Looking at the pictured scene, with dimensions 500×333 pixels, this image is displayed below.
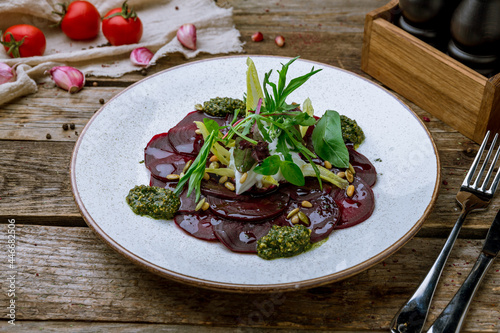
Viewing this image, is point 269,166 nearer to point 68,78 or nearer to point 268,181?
point 268,181

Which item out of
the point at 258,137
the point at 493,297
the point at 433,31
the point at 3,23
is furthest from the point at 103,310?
the point at 3,23

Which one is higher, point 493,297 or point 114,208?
point 114,208

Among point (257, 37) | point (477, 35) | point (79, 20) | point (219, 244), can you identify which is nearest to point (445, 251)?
point (219, 244)

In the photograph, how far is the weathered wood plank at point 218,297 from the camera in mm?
1920

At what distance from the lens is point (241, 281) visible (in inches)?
68.7

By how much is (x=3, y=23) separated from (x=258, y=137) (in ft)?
8.15

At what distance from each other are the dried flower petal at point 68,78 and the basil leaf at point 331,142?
1707mm

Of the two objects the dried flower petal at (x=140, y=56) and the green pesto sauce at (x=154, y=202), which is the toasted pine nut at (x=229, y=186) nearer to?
Result: the green pesto sauce at (x=154, y=202)

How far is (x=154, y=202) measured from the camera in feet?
6.88

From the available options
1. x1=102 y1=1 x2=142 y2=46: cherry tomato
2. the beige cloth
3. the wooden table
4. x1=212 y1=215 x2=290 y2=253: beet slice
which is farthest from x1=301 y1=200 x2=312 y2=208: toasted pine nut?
x1=102 y1=1 x2=142 y2=46: cherry tomato

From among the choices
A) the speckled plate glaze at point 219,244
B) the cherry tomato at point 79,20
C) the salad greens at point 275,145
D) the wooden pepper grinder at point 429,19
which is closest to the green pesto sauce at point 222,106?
the speckled plate glaze at point 219,244

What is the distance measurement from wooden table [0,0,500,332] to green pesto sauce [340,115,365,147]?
0.48m

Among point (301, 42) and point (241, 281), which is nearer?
point (241, 281)

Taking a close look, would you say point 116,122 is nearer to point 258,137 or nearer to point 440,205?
point 258,137
